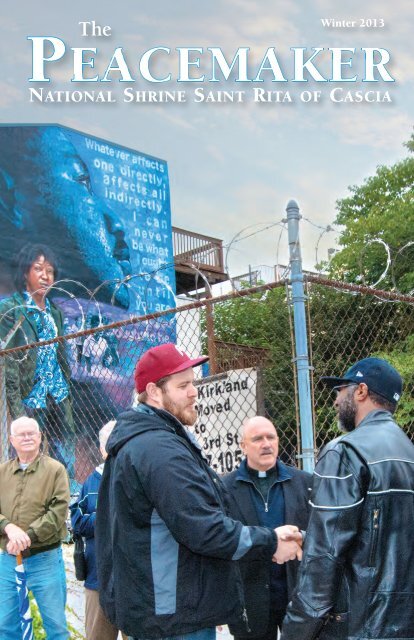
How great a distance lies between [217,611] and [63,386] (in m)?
17.1

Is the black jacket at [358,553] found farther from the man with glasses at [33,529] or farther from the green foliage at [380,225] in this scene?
the green foliage at [380,225]

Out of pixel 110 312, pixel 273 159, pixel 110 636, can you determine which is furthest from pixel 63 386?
pixel 110 636

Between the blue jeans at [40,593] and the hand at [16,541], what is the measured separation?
241 mm

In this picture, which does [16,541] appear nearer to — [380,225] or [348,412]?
[348,412]

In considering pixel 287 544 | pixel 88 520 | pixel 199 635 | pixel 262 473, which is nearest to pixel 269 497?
pixel 262 473

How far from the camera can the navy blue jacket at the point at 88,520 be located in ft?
18.7

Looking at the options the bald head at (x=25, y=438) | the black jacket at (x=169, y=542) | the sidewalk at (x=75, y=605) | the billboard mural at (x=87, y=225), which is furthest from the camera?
the billboard mural at (x=87, y=225)

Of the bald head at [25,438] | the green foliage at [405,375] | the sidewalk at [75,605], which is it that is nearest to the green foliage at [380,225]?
the green foliage at [405,375]

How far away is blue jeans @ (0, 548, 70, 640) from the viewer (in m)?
5.73

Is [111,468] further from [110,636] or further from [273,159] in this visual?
[273,159]

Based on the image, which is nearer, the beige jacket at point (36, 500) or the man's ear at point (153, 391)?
the man's ear at point (153, 391)

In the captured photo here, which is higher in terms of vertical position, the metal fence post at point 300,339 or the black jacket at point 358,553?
the metal fence post at point 300,339

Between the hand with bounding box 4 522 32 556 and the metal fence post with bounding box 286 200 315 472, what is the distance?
2.21m

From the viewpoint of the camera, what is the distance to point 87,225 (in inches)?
867
